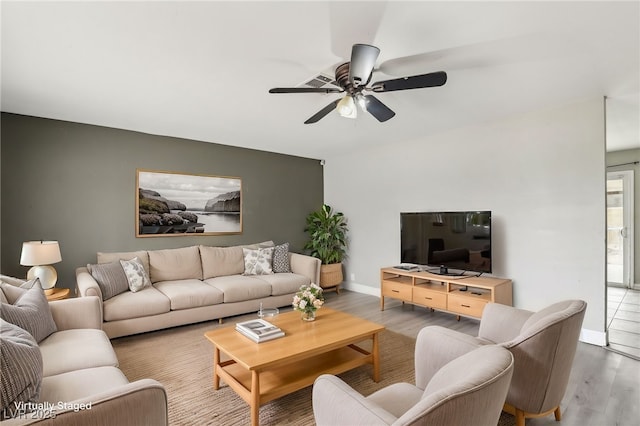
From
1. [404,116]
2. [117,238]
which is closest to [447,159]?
[404,116]

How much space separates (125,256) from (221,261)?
119 centimetres

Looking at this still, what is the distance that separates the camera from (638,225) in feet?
18.2

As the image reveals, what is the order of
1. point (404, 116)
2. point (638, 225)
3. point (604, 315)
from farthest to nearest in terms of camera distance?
point (638, 225) → point (404, 116) → point (604, 315)

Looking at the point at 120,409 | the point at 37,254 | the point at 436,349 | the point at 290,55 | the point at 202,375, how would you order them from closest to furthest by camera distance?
the point at 120,409 < the point at 436,349 < the point at 290,55 < the point at 202,375 < the point at 37,254

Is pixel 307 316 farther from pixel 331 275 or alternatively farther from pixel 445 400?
pixel 331 275

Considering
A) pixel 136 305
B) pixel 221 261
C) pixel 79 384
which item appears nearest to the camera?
pixel 79 384

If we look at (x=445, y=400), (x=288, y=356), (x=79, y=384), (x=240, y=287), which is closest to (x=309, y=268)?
(x=240, y=287)

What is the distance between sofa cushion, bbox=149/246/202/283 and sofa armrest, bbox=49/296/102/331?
158 centimetres

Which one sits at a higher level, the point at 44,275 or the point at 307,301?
the point at 44,275

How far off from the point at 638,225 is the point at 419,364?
6169 millimetres

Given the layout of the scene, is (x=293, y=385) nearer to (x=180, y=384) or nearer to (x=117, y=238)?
(x=180, y=384)

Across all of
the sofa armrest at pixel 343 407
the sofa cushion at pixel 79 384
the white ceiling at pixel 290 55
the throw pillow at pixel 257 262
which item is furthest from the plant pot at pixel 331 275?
the sofa armrest at pixel 343 407

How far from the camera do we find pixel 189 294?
3.70m

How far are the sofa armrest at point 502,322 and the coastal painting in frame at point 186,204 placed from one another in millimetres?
3871
